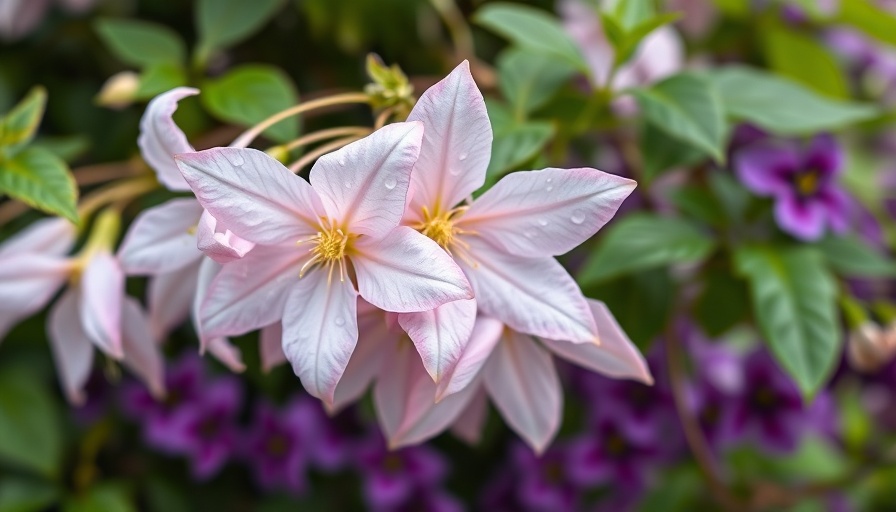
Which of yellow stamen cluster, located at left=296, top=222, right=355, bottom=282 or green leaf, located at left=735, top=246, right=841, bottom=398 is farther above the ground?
yellow stamen cluster, located at left=296, top=222, right=355, bottom=282

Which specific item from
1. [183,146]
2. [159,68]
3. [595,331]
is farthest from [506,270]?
[159,68]

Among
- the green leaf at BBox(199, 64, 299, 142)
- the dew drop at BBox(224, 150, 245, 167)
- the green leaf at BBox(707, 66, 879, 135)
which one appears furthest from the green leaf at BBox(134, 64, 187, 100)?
the green leaf at BBox(707, 66, 879, 135)

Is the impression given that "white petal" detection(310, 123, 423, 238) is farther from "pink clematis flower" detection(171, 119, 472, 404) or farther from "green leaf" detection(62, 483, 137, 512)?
"green leaf" detection(62, 483, 137, 512)

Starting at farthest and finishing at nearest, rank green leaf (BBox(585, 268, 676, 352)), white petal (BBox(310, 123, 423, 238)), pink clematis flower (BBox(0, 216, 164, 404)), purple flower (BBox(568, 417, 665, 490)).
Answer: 1. purple flower (BBox(568, 417, 665, 490))
2. green leaf (BBox(585, 268, 676, 352))
3. pink clematis flower (BBox(0, 216, 164, 404))
4. white petal (BBox(310, 123, 423, 238))

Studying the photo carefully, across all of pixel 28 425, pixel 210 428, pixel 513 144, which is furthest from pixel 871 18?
pixel 28 425

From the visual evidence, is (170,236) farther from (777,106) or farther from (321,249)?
(777,106)

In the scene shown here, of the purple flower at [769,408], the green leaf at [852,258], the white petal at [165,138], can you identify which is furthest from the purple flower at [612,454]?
the white petal at [165,138]

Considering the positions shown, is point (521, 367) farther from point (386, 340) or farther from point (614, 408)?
point (614, 408)
